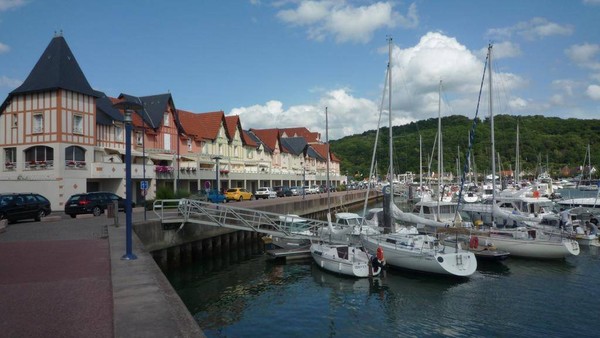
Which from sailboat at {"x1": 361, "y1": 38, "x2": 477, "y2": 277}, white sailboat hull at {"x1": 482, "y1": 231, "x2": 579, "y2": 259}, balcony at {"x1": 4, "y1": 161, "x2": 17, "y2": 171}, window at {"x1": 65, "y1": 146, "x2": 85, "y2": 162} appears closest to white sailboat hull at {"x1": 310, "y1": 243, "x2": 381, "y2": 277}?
sailboat at {"x1": 361, "y1": 38, "x2": 477, "y2": 277}

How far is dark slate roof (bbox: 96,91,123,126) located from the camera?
38.2 meters

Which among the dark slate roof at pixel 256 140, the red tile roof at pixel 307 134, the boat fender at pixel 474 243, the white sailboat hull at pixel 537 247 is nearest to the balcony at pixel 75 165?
the boat fender at pixel 474 243

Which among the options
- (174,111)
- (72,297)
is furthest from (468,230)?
(174,111)

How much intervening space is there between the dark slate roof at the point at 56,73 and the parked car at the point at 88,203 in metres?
10.4

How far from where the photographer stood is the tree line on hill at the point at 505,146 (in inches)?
3610

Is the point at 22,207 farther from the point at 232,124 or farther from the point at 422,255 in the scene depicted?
the point at 232,124

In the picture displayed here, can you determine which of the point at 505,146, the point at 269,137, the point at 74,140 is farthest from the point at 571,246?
the point at 505,146

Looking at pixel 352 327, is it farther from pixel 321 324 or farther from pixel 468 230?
pixel 468 230

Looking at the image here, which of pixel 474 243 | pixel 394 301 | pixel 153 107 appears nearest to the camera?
pixel 394 301

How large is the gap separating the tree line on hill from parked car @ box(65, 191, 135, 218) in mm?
63209

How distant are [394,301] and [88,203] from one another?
21.4m

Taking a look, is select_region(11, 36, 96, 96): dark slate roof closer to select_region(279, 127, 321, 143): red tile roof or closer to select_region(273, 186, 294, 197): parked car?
select_region(273, 186, 294, 197): parked car

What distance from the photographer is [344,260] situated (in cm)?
2030

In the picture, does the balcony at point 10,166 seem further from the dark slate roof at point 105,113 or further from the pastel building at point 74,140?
the dark slate roof at point 105,113
